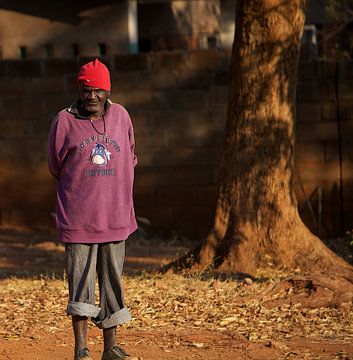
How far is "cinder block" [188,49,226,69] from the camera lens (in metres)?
12.1

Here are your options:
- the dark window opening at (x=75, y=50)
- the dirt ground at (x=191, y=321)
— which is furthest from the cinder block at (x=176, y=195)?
the dark window opening at (x=75, y=50)

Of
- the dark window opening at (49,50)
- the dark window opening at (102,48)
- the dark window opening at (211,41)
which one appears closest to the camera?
the dark window opening at (49,50)

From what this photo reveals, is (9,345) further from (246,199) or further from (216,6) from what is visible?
(216,6)

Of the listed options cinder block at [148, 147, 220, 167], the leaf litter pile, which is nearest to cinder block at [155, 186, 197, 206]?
cinder block at [148, 147, 220, 167]

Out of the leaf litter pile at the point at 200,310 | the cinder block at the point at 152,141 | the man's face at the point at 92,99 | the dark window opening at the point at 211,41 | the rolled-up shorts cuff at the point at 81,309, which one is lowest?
the leaf litter pile at the point at 200,310

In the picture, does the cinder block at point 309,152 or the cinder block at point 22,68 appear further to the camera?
the cinder block at point 22,68

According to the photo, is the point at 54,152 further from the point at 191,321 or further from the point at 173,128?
the point at 173,128

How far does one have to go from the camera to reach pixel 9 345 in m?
6.59

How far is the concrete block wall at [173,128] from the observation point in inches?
474

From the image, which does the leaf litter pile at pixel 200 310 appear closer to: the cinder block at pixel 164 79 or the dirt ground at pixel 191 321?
the dirt ground at pixel 191 321

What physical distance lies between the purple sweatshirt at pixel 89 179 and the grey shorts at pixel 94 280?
10 cm

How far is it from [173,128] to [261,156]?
3.27 metres

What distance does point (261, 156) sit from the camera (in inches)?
360

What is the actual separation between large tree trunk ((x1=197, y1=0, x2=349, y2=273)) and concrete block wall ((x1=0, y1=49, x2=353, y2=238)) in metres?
2.88
